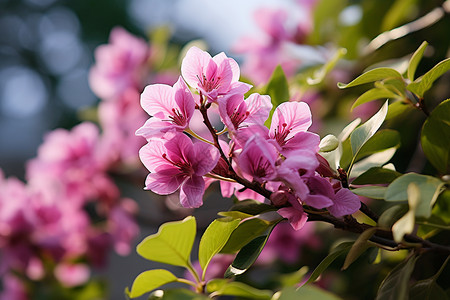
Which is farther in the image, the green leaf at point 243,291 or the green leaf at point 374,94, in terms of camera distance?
the green leaf at point 374,94

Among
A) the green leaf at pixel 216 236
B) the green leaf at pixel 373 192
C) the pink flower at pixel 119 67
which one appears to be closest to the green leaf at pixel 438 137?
the green leaf at pixel 373 192

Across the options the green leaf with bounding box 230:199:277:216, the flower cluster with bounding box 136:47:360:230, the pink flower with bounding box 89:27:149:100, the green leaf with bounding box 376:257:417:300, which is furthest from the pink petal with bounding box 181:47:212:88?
the pink flower with bounding box 89:27:149:100

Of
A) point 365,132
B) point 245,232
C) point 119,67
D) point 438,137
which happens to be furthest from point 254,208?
point 119,67

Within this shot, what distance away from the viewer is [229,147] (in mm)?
450

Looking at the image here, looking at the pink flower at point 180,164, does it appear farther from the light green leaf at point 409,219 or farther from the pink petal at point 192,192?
the light green leaf at point 409,219

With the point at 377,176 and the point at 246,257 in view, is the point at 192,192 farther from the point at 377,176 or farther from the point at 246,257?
the point at 377,176

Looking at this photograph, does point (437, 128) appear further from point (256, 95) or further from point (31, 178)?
point (31, 178)

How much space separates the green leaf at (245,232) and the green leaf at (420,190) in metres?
0.15

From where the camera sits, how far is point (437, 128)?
1.70 feet

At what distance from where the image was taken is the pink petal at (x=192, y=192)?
0.43 m

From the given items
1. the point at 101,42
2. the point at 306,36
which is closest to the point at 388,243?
the point at 306,36

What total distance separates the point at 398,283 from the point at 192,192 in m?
0.20

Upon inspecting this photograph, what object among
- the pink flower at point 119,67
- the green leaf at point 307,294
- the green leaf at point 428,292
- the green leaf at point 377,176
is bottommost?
the green leaf at point 428,292

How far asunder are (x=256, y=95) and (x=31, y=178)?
1.06m
